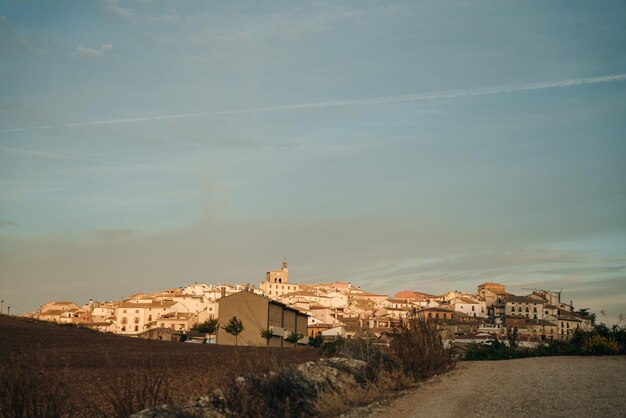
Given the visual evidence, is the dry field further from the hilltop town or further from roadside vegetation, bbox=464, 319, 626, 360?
the hilltop town

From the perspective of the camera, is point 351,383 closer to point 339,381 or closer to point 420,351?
point 339,381

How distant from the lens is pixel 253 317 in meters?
75.7

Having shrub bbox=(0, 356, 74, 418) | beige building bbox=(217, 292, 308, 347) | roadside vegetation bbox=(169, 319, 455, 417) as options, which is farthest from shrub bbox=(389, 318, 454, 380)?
beige building bbox=(217, 292, 308, 347)

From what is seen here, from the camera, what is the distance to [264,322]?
247ft

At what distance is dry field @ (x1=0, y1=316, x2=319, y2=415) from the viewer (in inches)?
603

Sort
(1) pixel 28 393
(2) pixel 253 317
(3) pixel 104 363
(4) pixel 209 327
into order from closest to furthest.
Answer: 1. (1) pixel 28 393
2. (3) pixel 104 363
3. (2) pixel 253 317
4. (4) pixel 209 327

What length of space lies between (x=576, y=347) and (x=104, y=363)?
1647cm

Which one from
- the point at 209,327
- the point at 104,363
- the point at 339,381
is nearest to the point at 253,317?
the point at 209,327

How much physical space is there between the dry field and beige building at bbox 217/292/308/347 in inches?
1162

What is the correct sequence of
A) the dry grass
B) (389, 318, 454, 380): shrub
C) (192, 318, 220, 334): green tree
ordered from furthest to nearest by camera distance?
(192, 318, 220, 334): green tree
(389, 318, 454, 380): shrub
the dry grass

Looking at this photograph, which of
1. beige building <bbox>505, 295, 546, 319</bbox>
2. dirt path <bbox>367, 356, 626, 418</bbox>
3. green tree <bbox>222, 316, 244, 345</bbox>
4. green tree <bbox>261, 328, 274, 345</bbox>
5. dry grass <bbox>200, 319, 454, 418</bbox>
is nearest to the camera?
dirt path <bbox>367, 356, 626, 418</bbox>

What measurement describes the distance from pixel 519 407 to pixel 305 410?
13.8 feet

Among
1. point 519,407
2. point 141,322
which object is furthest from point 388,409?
point 141,322

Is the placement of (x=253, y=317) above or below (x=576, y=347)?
above
